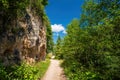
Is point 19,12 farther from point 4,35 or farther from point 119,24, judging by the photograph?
point 119,24

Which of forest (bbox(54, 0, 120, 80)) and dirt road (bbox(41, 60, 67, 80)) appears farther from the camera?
dirt road (bbox(41, 60, 67, 80))

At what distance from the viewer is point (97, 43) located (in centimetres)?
2295

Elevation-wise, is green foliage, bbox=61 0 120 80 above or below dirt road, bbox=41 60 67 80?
above

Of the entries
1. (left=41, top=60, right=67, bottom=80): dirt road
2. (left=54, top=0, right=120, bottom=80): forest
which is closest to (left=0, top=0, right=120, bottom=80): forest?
(left=54, top=0, right=120, bottom=80): forest

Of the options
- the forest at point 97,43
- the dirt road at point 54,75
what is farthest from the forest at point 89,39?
the dirt road at point 54,75

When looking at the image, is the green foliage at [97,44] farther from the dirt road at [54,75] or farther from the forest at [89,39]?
the dirt road at [54,75]

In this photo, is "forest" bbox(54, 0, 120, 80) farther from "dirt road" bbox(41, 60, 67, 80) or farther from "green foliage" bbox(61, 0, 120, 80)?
"dirt road" bbox(41, 60, 67, 80)

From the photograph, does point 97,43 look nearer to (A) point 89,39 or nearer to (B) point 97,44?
(B) point 97,44

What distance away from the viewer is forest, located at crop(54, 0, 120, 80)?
1298 cm

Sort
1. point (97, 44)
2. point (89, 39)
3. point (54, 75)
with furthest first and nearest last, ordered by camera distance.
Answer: point (54, 75), point (89, 39), point (97, 44)

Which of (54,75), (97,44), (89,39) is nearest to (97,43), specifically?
(97,44)

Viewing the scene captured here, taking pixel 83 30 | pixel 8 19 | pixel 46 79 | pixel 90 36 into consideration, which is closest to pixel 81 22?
pixel 83 30

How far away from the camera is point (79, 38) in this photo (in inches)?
1013

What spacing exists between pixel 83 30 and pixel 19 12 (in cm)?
929
